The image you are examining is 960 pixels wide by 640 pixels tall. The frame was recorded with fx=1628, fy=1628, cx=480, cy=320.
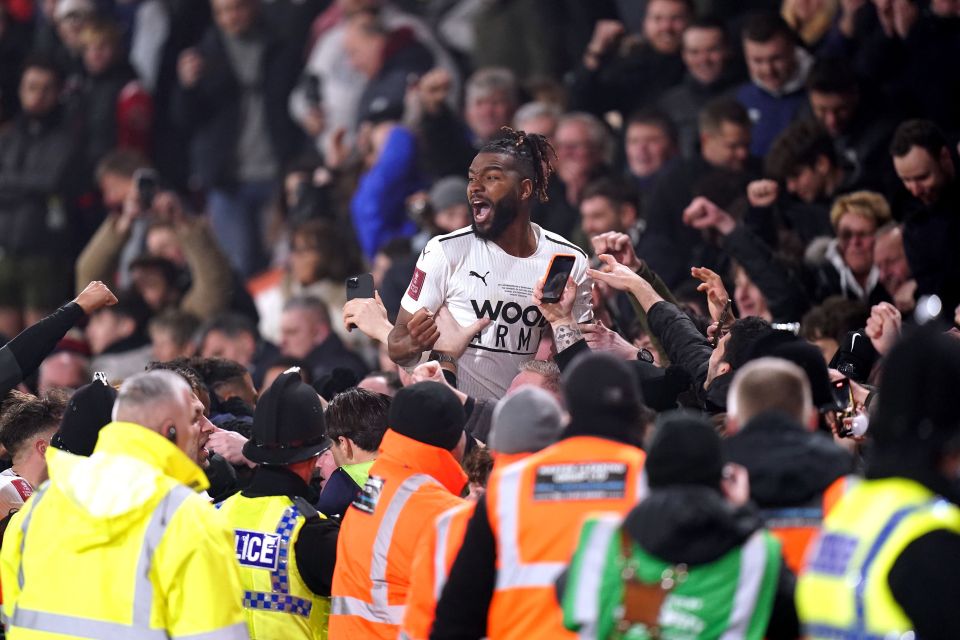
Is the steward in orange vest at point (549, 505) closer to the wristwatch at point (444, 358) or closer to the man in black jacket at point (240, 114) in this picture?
the wristwatch at point (444, 358)

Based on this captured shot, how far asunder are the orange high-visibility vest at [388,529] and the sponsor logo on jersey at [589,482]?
1.01 metres

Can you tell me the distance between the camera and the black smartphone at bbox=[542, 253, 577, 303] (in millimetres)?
6766

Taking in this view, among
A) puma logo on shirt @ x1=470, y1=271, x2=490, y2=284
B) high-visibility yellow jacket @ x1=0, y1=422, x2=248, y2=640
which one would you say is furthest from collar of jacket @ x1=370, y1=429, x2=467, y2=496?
puma logo on shirt @ x1=470, y1=271, x2=490, y2=284

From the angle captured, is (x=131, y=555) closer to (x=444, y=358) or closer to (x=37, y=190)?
(x=444, y=358)

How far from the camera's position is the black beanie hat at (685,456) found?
4164mm

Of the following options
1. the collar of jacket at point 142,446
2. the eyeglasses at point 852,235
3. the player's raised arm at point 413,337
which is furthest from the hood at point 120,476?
the eyeglasses at point 852,235

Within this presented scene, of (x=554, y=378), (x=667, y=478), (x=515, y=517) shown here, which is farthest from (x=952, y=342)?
(x=554, y=378)

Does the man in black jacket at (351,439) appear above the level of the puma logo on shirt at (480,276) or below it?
below

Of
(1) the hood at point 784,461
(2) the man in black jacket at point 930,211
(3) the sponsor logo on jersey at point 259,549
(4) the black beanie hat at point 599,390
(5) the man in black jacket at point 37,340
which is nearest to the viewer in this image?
(1) the hood at point 784,461

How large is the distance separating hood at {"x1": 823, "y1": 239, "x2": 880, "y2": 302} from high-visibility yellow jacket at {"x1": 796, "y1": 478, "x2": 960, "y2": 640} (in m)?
4.83

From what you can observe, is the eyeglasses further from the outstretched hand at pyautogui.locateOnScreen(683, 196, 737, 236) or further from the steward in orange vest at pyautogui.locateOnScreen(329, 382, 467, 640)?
the steward in orange vest at pyautogui.locateOnScreen(329, 382, 467, 640)

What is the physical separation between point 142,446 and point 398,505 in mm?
952

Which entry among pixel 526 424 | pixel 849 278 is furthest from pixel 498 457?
pixel 849 278

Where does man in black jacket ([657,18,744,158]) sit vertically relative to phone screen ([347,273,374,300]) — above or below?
above
